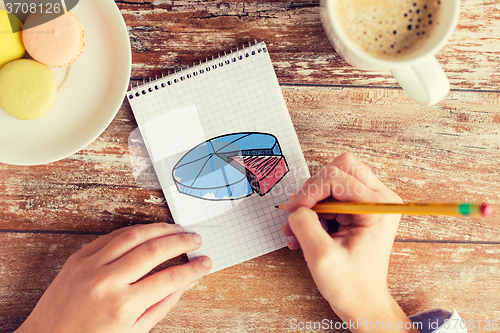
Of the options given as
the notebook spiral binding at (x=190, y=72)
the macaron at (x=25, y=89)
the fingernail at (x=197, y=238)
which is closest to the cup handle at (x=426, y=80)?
the notebook spiral binding at (x=190, y=72)

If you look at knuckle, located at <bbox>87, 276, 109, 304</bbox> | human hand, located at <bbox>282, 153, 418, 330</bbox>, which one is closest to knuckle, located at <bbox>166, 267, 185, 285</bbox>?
knuckle, located at <bbox>87, 276, 109, 304</bbox>

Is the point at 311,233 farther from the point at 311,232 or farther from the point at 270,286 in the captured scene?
the point at 270,286

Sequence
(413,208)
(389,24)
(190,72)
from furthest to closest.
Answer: (190,72)
(389,24)
(413,208)

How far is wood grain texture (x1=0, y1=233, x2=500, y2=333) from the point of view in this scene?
2.10 feet

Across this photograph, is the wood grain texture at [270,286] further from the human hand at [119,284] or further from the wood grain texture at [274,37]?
the wood grain texture at [274,37]

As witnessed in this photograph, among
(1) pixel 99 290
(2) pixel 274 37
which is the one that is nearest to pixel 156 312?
(1) pixel 99 290

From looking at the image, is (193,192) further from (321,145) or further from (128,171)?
(321,145)

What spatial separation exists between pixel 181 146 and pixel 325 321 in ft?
1.46

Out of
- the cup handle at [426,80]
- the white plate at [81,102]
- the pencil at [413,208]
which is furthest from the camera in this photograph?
the white plate at [81,102]

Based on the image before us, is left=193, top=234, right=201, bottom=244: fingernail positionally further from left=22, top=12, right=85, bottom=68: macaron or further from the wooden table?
left=22, top=12, right=85, bottom=68: macaron

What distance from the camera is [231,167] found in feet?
2.07

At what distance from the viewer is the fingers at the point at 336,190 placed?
52cm

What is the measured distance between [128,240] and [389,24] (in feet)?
1.84

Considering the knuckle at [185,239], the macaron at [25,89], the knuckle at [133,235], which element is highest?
the macaron at [25,89]
